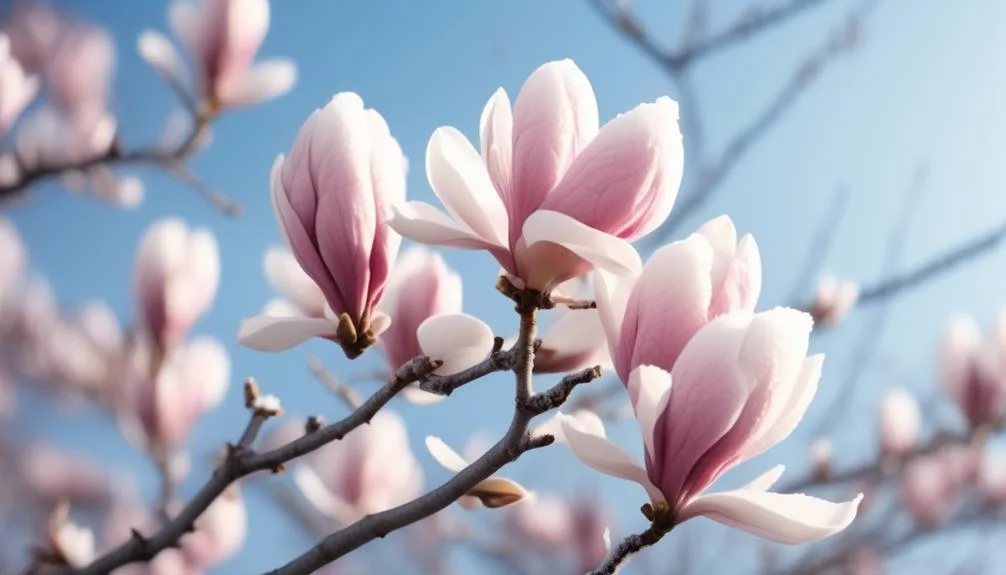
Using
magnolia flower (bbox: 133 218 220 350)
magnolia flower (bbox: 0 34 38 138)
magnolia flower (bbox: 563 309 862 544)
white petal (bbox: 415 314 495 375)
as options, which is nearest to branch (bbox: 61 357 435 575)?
white petal (bbox: 415 314 495 375)

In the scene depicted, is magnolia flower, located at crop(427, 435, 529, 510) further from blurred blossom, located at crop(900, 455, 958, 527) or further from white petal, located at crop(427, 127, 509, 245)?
blurred blossom, located at crop(900, 455, 958, 527)

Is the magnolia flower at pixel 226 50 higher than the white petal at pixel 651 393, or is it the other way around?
the magnolia flower at pixel 226 50

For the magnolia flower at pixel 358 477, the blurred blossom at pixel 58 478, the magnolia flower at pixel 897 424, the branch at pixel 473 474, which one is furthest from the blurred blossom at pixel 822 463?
the blurred blossom at pixel 58 478

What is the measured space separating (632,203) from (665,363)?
7 centimetres

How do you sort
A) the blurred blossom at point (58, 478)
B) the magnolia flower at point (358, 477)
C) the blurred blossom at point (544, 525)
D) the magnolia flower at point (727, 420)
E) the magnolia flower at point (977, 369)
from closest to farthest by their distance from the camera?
the magnolia flower at point (727, 420) < the magnolia flower at point (358, 477) < the magnolia flower at point (977, 369) < the blurred blossom at point (544, 525) < the blurred blossom at point (58, 478)

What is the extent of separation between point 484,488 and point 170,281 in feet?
1.94

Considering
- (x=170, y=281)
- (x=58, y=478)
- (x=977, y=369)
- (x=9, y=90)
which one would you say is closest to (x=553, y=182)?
(x=170, y=281)

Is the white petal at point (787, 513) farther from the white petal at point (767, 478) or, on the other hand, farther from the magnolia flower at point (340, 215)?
the magnolia flower at point (340, 215)

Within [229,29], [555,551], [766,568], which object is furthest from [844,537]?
[229,29]

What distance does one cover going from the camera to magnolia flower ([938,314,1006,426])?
1.18m

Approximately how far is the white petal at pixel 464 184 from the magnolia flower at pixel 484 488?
13 cm

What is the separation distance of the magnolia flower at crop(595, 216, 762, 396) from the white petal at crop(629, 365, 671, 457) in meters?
0.02

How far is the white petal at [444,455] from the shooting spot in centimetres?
50

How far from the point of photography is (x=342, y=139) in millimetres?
467
